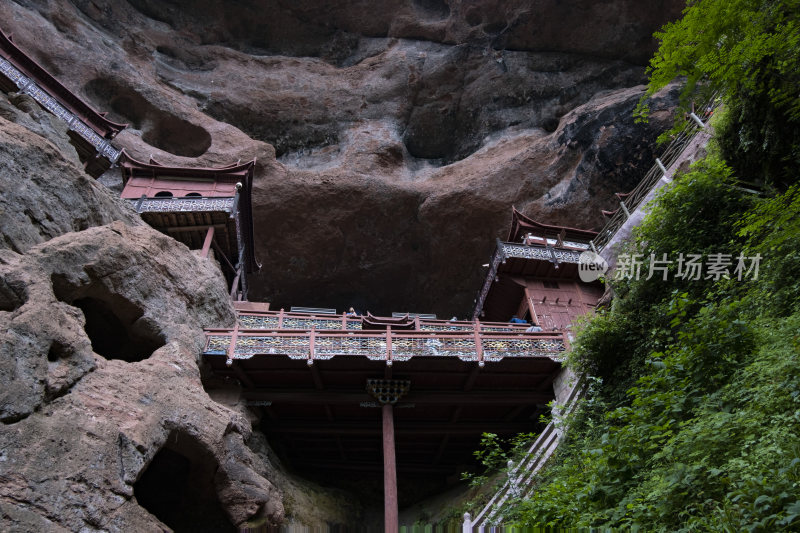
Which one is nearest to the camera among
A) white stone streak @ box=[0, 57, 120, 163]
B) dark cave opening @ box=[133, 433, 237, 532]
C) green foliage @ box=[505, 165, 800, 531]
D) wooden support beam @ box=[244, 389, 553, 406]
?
green foliage @ box=[505, 165, 800, 531]

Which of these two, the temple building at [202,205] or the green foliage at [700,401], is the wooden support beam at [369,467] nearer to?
the temple building at [202,205]

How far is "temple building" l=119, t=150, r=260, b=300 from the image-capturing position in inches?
738

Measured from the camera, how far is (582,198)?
24.0m

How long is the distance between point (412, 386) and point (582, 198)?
47.2 feet

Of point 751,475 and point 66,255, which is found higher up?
point 66,255

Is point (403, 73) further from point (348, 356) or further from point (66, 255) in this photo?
point (66, 255)

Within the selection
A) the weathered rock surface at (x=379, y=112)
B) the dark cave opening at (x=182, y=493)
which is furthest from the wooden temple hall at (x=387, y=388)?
the weathered rock surface at (x=379, y=112)

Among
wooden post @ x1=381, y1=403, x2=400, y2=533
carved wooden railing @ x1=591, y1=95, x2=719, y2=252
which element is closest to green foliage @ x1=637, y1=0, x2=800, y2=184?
carved wooden railing @ x1=591, y1=95, x2=719, y2=252

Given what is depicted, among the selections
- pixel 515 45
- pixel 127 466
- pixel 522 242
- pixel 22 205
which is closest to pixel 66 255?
pixel 22 205

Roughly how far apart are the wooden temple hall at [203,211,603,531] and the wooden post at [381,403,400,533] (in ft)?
0.08

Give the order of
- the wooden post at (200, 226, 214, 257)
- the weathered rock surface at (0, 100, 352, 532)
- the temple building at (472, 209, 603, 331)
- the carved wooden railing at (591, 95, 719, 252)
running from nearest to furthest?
the weathered rock surface at (0, 100, 352, 532) < the carved wooden railing at (591, 95, 719, 252) < the wooden post at (200, 226, 214, 257) < the temple building at (472, 209, 603, 331)

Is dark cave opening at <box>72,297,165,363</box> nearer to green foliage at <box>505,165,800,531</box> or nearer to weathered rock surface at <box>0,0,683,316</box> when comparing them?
green foliage at <box>505,165,800,531</box>

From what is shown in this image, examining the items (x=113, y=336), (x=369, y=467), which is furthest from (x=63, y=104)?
(x=369, y=467)

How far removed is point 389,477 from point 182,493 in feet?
13.8
